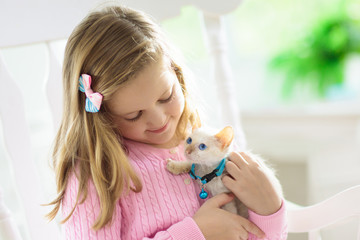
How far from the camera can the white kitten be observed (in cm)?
72

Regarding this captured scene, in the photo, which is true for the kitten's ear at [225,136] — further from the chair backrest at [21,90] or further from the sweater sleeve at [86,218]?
the chair backrest at [21,90]

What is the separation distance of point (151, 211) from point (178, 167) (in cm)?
9

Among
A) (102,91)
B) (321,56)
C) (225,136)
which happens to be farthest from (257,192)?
(321,56)

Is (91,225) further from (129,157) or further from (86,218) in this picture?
(129,157)

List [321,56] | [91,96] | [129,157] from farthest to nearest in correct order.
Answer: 1. [321,56]
2. [129,157]
3. [91,96]

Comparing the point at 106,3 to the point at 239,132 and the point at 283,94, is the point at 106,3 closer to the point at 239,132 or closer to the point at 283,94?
the point at 239,132

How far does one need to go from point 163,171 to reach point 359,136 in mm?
1284

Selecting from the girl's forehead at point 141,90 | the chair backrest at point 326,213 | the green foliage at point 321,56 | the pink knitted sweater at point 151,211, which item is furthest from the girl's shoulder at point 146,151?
the green foliage at point 321,56

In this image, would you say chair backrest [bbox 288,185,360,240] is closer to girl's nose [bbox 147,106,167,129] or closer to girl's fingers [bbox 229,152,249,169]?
girl's fingers [bbox 229,152,249,169]

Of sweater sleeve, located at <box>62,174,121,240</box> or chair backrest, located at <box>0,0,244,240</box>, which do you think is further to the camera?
chair backrest, located at <box>0,0,244,240</box>

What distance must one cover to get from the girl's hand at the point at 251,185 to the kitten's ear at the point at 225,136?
0.18 ft

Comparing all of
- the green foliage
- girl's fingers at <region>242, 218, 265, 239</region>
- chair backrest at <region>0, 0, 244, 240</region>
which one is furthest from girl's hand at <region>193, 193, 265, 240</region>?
the green foliage

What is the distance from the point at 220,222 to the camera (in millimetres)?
736

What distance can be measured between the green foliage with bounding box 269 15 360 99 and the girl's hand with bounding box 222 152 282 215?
3.98 ft
